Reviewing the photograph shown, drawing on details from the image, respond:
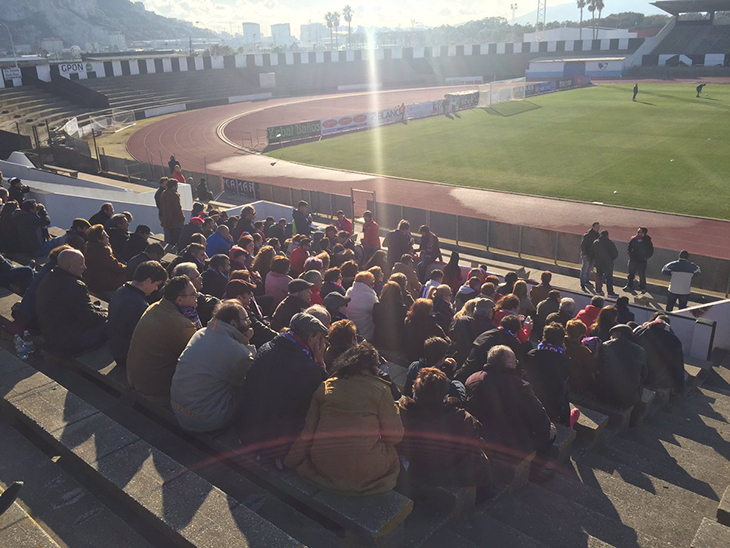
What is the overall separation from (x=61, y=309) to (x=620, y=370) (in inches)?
253

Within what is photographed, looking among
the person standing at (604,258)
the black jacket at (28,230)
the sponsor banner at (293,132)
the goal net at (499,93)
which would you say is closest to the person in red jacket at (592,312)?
the person standing at (604,258)

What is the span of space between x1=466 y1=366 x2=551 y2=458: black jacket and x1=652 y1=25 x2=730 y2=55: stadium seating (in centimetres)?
8919

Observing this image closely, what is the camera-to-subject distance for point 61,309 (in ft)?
21.2

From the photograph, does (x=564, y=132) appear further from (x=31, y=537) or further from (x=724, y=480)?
(x=31, y=537)

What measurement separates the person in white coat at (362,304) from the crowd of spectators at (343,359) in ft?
0.05

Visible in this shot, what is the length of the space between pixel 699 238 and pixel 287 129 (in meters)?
29.4

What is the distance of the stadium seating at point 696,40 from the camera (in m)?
78.7

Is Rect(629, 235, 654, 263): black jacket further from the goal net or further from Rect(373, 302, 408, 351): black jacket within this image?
the goal net

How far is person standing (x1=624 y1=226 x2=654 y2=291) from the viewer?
1492 cm

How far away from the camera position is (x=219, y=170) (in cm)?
3450

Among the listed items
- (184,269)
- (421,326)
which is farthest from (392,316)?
(184,269)

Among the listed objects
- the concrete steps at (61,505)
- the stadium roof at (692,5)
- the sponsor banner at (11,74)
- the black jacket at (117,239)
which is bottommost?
the concrete steps at (61,505)

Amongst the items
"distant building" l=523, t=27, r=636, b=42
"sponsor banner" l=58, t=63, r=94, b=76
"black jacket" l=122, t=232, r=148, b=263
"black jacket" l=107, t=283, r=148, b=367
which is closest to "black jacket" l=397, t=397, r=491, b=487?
"black jacket" l=107, t=283, r=148, b=367

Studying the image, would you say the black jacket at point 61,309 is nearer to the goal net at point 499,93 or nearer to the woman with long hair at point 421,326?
the woman with long hair at point 421,326
